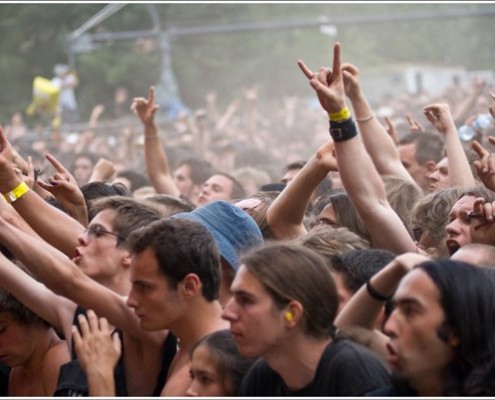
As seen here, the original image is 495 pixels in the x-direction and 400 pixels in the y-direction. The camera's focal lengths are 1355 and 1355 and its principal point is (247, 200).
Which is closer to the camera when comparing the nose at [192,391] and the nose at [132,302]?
the nose at [192,391]

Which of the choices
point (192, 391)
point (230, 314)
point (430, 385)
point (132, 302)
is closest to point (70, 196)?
point (132, 302)

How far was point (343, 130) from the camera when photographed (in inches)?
209

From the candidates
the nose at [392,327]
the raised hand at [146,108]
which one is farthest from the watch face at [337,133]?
the raised hand at [146,108]

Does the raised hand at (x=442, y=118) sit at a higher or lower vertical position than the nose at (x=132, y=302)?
lower

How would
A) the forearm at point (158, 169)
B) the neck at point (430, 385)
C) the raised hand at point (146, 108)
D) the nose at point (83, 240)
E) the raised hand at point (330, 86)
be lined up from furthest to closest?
the forearm at point (158, 169), the raised hand at point (146, 108), the raised hand at point (330, 86), the nose at point (83, 240), the neck at point (430, 385)

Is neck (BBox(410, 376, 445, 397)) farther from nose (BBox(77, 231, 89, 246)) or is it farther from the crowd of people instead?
nose (BBox(77, 231, 89, 246))

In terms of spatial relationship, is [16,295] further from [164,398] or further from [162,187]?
[162,187]

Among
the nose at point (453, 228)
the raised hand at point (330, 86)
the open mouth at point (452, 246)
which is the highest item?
the raised hand at point (330, 86)

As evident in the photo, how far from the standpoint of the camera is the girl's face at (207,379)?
14.0 ft

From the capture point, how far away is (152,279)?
4.48m

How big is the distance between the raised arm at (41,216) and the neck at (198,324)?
1071 mm

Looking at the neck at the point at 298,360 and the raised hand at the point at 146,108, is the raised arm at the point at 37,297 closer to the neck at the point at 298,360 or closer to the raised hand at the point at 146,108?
the neck at the point at 298,360

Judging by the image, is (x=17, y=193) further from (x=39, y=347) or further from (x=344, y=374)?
(x=344, y=374)

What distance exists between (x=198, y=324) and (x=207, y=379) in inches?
11.2
